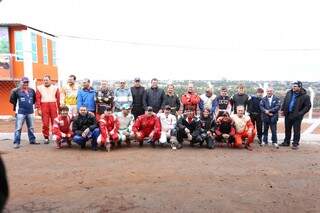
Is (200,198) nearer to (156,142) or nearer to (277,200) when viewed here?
(277,200)

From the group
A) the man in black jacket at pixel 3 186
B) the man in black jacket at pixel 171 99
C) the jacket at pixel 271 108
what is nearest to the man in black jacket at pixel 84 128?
the man in black jacket at pixel 171 99

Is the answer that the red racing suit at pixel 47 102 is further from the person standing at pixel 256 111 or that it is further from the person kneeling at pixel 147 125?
the person standing at pixel 256 111

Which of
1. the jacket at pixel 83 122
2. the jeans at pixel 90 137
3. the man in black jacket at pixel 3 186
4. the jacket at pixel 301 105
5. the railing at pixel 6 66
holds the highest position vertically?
the railing at pixel 6 66

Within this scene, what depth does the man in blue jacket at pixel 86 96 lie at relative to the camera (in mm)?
10336

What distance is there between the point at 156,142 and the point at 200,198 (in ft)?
16.1

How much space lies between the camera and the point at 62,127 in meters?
10.1

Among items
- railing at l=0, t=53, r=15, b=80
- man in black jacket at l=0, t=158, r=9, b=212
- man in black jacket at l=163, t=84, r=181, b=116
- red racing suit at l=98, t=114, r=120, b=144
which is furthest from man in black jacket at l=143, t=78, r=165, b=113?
railing at l=0, t=53, r=15, b=80

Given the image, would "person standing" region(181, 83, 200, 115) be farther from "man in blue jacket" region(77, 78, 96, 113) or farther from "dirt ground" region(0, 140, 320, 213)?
"man in blue jacket" region(77, 78, 96, 113)

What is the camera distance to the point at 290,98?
10523mm

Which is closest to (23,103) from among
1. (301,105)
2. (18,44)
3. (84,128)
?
Answer: (84,128)

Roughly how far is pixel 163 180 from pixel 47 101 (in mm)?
5072

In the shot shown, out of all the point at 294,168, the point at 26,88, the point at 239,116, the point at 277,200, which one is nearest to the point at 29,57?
the point at 26,88

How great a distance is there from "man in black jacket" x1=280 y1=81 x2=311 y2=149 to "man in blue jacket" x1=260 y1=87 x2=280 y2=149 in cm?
28

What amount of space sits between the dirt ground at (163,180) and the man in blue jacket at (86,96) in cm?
124
